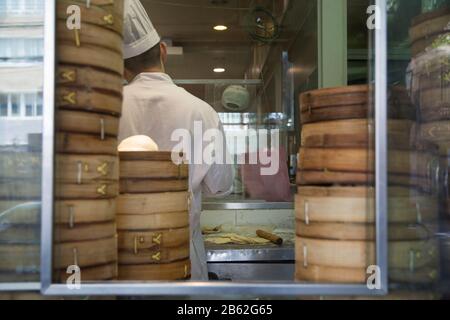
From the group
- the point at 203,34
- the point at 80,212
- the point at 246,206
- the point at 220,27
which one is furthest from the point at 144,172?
the point at 203,34

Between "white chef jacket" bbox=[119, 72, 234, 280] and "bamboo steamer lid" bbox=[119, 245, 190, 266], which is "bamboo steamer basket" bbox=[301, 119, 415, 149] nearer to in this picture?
"bamboo steamer lid" bbox=[119, 245, 190, 266]

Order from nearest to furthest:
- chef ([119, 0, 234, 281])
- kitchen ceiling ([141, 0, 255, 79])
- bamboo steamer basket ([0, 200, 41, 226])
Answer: bamboo steamer basket ([0, 200, 41, 226]) < chef ([119, 0, 234, 281]) < kitchen ceiling ([141, 0, 255, 79])

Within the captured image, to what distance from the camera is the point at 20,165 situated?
Answer: 4.50ft

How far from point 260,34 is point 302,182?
3646 mm

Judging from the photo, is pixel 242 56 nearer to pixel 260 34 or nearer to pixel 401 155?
pixel 260 34

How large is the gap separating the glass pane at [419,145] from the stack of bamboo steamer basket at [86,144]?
76 centimetres

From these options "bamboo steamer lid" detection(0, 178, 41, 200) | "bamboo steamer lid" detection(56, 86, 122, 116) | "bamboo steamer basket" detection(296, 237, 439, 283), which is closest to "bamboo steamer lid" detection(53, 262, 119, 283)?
"bamboo steamer lid" detection(0, 178, 41, 200)

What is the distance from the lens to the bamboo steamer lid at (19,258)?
1336 mm

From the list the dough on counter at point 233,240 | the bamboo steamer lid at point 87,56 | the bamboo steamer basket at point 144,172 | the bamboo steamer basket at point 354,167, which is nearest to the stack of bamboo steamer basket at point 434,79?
the bamboo steamer basket at point 354,167

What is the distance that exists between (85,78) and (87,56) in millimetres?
60

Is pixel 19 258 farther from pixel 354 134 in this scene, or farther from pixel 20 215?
pixel 354 134

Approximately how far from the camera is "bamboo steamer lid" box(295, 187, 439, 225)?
1353mm

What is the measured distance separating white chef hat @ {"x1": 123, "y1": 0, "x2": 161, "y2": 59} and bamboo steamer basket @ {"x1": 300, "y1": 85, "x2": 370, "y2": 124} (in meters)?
0.79

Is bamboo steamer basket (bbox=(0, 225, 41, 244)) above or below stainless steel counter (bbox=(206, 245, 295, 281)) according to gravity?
above
